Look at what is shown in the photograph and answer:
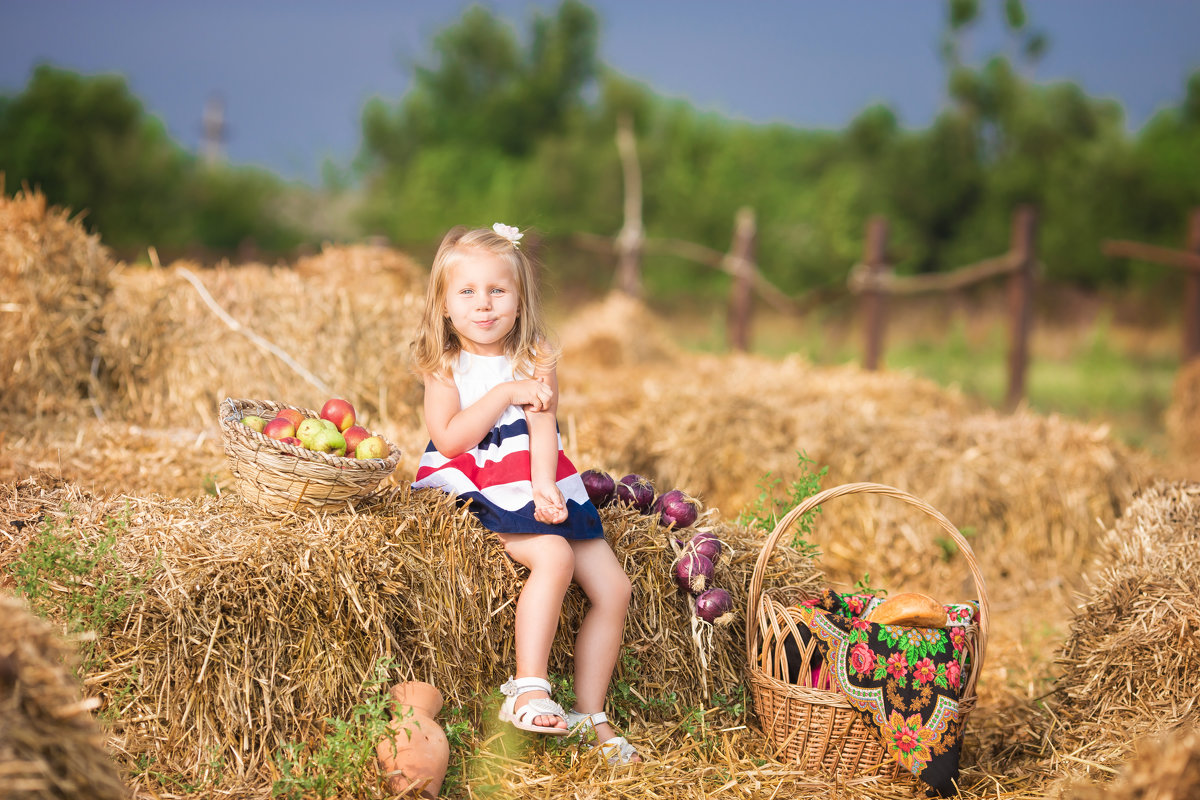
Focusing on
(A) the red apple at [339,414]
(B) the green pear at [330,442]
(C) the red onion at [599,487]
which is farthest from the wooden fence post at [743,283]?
(B) the green pear at [330,442]

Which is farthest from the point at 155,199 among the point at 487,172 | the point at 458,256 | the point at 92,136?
the point at 458,256

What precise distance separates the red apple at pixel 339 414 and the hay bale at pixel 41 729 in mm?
1339

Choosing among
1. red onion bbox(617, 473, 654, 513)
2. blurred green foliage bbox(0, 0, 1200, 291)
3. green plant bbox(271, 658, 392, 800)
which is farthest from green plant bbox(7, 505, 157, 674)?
blurred green foliage bbox(0, 0, 1200, 291)

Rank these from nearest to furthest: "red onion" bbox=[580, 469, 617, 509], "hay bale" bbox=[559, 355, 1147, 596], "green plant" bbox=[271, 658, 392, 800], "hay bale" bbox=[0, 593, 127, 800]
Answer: "hay bale" bbox=[0, 593, 127, 800] → "green plant" bbox=[271, 658, 392, 800] → "red onion" bbox=[580, 469, 617, 509] → "hay bale" bbox=[559, 355, 1147, 596]

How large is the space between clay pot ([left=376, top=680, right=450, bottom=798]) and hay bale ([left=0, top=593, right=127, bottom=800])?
33.1 inches

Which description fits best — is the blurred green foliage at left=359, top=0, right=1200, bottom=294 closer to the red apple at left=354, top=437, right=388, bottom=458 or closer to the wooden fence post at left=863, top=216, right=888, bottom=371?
the wooden fence post at left=863, top=216, right=888, bottom=371

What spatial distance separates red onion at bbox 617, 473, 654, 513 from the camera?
3.53m

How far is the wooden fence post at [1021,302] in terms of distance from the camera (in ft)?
28.2

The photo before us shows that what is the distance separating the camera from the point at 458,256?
316cm

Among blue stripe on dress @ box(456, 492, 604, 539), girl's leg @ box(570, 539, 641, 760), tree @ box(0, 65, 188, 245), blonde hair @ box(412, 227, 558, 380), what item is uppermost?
tree @ box(0, 65, 188, 245)

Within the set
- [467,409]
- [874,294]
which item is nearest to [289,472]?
[467,409]

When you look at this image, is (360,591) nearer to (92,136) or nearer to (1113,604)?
(1113,604)

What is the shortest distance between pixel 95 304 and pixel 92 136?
2245 cm

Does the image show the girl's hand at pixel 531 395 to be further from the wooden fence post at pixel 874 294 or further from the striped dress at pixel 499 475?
the wooden fence post at pixel 874 294
